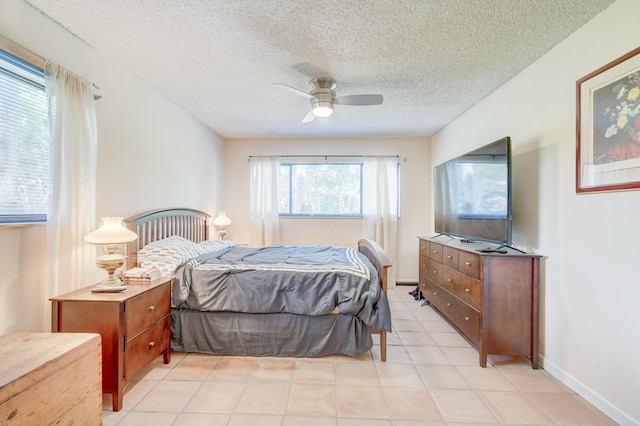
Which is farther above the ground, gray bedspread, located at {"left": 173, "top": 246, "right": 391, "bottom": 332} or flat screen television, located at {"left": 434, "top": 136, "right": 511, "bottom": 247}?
flat screen television, located at {"left": 434, "top": 136, "right": 511, "bottom": 247}

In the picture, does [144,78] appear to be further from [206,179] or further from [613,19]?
[613,19]

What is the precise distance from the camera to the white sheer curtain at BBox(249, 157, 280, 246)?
4.73 meters

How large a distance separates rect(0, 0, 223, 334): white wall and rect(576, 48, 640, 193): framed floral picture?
356 centimetres

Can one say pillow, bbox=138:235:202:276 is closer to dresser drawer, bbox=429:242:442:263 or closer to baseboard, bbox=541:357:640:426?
dresser drawer, bbox=429:242:442:263

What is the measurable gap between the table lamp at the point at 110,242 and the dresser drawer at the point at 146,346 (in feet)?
1.22

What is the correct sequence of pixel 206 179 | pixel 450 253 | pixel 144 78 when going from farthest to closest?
pixel 206 179 → pixel 450 253 → pixel 144 78

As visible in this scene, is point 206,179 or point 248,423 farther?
point 206,179

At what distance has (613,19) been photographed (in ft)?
5.57

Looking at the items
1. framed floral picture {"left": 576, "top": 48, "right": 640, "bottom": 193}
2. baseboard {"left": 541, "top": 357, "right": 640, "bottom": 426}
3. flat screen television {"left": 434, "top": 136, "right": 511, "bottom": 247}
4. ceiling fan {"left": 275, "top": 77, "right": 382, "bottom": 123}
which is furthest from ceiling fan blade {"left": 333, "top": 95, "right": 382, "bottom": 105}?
baseboard {"left": 541, "top": 357, "right": 640, "bottom": 426}

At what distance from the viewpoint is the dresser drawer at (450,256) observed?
2.77m

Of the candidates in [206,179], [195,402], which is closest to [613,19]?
[195,402]

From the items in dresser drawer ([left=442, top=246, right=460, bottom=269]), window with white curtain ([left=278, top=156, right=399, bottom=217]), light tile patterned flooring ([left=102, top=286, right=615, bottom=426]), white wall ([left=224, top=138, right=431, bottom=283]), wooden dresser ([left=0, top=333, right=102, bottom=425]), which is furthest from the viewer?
window with white curtain ([left=278, top=156, right=399, bottom=217])

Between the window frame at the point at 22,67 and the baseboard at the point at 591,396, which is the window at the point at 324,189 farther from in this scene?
the window frame at the point at 22,67

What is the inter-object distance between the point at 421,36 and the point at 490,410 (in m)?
2.55
